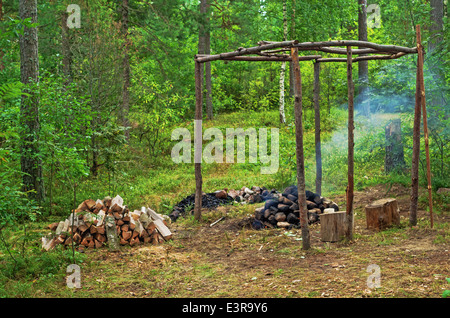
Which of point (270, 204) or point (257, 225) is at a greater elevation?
point (270, 204)

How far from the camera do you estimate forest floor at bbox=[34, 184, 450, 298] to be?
5266 mm

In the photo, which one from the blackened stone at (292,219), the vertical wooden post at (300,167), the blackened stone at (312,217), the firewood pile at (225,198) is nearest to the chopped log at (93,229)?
the firewood pile at (225,198)

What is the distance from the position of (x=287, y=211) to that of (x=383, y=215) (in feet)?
6.21

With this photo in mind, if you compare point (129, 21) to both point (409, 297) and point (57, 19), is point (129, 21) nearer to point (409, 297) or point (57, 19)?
point (57, 19)

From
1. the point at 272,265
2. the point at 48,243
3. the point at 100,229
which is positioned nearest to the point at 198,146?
the point at 100,229

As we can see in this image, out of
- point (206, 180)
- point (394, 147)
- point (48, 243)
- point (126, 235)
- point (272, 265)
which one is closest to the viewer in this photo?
point (272, 265)

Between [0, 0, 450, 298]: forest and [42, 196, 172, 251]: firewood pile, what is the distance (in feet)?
0.09

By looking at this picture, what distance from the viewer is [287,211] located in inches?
351

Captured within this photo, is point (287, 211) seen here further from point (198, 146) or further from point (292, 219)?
point (198, 146)

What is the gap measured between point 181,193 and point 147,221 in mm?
4374

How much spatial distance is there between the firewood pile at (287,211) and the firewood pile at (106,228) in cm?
195

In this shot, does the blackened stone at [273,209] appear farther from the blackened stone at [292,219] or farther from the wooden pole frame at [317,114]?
the wooden pole frame at [317,114]

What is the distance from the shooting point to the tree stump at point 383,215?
780 centimetres

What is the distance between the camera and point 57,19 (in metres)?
16.3
